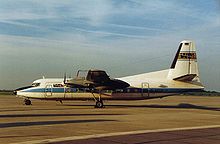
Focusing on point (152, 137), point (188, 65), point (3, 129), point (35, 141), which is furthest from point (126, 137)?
point (188, 65)

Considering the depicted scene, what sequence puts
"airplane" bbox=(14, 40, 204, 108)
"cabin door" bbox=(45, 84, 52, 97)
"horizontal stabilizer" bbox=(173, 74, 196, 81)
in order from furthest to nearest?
"cabin door" bbox=(45, 84, 52, 97) → "airplane" bbox=(14, 40, 204, 108) → "horizontal stabilizer" bbox=(173, 74, 196, 81)

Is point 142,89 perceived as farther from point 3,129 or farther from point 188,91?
point 3,129

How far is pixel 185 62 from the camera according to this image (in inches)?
1428

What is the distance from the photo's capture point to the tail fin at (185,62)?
36.2 metres

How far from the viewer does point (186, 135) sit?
14.7m

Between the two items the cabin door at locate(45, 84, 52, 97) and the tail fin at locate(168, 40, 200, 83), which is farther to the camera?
the cabin door at locate(45, 84, 52, 97)

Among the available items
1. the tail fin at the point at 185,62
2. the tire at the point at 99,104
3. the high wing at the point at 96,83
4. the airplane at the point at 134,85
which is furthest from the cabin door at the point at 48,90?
the tail fin at the point at 185,62

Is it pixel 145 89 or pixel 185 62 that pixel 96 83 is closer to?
pixel 145 89

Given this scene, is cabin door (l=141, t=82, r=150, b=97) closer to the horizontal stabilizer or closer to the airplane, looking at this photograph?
the airplane

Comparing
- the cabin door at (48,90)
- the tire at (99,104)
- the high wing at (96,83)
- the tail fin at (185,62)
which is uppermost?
the tail fin at (185,62)

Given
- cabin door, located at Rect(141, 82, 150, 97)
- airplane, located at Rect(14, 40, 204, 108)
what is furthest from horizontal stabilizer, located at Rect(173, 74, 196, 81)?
cabin door, located at Rect(141, 82, 150, 97)

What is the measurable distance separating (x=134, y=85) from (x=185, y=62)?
19.2 ft

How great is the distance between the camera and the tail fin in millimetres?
36156

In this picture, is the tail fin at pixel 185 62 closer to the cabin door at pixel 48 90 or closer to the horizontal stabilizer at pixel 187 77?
the horizontal stabilizer at pixel 187 77
